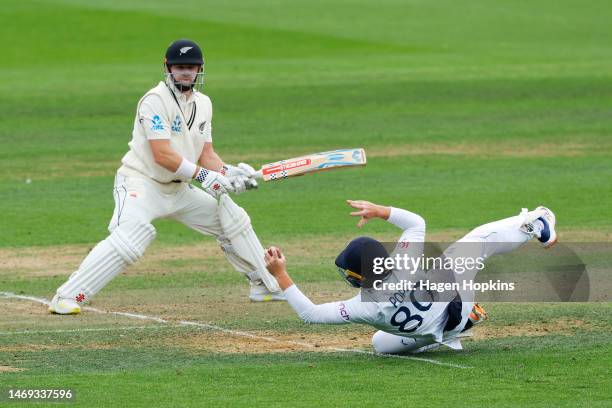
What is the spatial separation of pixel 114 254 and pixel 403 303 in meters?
2.90

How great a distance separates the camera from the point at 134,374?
29.6ft

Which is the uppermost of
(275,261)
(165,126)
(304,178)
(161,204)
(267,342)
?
(304,178)

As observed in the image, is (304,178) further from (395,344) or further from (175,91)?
(395,344)

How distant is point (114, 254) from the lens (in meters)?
10.9

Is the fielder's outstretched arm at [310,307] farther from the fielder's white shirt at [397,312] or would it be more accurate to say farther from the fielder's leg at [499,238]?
the fielder's leg at [499,238]

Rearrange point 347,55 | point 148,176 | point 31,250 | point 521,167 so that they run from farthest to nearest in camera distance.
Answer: point 347,55 → point 521,167 → point 31,250 → point 148,176

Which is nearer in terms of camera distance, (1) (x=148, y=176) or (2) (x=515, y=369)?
(2) (x=515, y=369)

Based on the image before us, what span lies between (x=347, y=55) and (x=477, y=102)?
1150 centimetres

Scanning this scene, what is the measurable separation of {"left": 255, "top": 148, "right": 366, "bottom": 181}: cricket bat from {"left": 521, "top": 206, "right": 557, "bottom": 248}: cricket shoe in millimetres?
1421

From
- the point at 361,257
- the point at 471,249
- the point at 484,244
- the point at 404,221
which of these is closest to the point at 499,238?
the point at 484,244

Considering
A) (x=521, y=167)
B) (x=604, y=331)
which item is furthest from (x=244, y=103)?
(x=604, y=331)

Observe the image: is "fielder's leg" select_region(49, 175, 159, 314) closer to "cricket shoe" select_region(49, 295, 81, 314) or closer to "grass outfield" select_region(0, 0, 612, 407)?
"cricket shoe" select_region(49, 295, 81, 314)

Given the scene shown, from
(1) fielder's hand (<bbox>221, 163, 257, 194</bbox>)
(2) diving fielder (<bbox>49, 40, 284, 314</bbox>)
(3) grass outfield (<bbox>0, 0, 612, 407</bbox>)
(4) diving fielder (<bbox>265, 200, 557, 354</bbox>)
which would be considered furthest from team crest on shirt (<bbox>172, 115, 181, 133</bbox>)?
(4) diving fielder (<bbox>265, 200, 557, 354</bbox>)

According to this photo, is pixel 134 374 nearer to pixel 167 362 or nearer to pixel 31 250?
pixel 167 362
